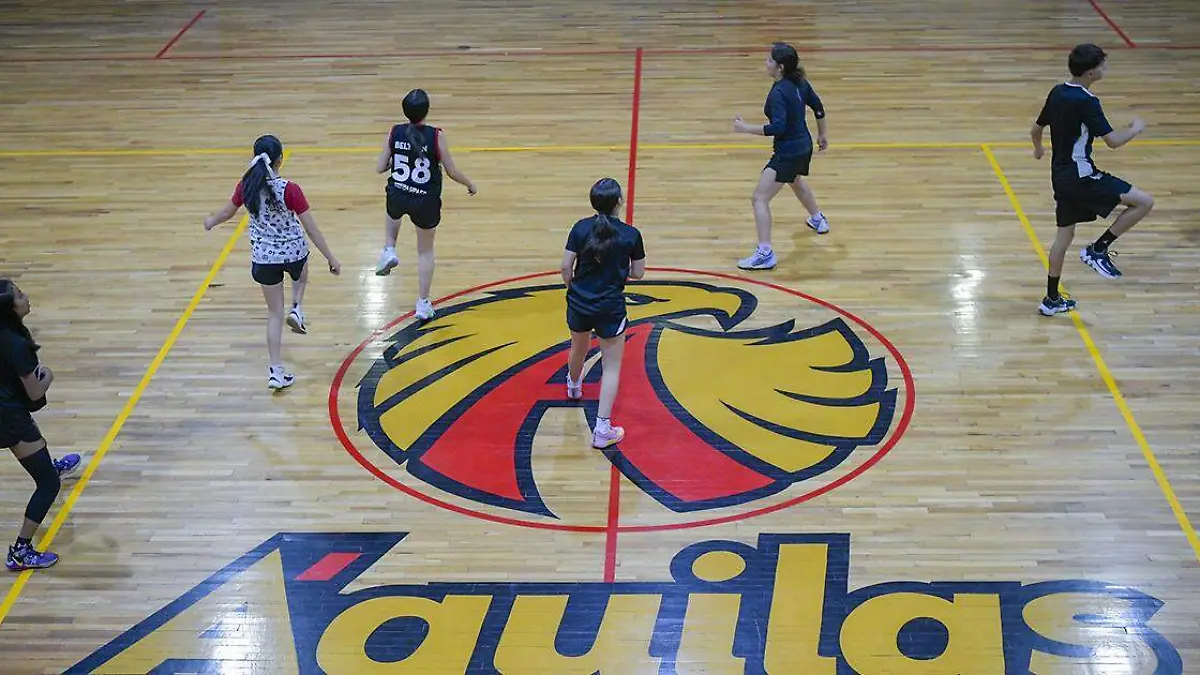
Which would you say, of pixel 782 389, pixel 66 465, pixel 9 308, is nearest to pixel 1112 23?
pixel 782 389

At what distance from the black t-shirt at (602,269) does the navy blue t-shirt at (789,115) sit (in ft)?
8.63

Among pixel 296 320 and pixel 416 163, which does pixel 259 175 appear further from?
pixel 416 163

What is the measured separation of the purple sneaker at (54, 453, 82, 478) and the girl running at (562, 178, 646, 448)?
3.34 meters

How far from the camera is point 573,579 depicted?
7012mm

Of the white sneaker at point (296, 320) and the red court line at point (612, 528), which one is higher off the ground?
the white sneaker at point (296, 320)

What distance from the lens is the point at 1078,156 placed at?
892cm

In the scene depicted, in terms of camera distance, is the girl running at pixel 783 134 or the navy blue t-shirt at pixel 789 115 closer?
the girl running at pixel 783 134

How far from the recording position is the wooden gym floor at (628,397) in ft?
22.0

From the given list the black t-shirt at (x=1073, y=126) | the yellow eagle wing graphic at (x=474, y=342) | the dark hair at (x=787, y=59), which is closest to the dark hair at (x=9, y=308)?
the yellow eagle wing graphic at (x=474, y=342)

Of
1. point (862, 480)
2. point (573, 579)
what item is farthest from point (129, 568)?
point (862, 480)

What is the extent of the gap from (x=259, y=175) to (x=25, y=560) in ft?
8.87

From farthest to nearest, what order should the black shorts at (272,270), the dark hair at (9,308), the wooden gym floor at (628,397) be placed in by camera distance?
the black shorts at (272,270)
the wooden gym floor at (628,397)
the dark hair at (9,308)

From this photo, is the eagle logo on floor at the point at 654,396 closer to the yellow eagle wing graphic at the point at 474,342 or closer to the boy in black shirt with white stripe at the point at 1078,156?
the yellow eagle wing graphic at the point at 474,342

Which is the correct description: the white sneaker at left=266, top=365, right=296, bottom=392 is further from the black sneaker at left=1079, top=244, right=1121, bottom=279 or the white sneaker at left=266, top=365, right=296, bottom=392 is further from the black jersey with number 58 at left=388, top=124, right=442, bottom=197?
the black sneaker at left=1079, top=244, right=1121, bottom=279
